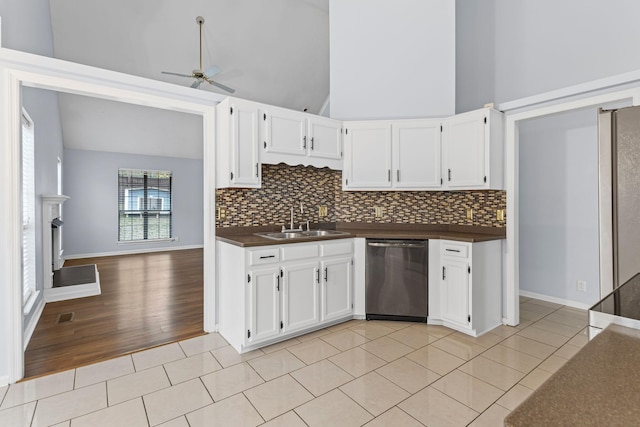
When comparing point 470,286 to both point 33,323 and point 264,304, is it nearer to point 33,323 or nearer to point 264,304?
point 264,304

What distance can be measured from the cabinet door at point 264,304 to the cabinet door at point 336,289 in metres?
0.48

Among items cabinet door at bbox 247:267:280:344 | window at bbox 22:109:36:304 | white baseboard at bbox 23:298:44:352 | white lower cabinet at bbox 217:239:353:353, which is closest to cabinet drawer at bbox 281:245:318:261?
white lower cabinet at bbox 217:239:353:353

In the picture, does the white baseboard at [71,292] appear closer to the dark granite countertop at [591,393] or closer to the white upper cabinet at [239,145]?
the white upper cabinet at [239,145]

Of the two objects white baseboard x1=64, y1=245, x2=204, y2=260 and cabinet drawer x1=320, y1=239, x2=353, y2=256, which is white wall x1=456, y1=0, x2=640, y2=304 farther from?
white baseboard x1=64, y1=245, x2=204, y2=260

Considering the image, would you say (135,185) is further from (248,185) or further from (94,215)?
(248,185)

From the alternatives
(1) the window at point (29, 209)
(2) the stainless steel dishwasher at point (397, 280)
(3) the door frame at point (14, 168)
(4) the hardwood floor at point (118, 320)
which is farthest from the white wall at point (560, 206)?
(1) the window at point (29, 209)

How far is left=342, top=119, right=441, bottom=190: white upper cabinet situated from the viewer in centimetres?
353

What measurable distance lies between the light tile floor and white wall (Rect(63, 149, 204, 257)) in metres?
5.69

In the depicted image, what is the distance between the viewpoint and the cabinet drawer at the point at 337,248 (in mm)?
3056

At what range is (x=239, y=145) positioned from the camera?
2902mm

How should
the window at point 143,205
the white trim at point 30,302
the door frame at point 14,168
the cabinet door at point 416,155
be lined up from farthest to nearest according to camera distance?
the window at point 143,205, the cabinet door at point 416,155, the white trim at point 30,302, the door frame at point 14,168

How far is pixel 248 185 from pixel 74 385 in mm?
1882

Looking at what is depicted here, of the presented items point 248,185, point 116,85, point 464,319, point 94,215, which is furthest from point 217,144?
point 94,215

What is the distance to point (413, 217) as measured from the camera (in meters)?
3.89
